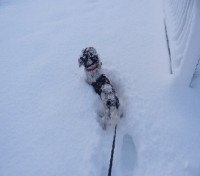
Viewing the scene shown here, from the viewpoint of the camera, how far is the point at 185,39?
3383 millimetres

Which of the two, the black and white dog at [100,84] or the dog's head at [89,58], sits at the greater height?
the dog's head at [89,58]

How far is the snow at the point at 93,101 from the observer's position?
2.91 metres

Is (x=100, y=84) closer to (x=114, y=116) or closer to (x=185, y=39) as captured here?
(x=114, y=116)

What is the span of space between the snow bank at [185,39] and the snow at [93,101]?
0.02 meters

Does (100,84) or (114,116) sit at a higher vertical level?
(100,84)

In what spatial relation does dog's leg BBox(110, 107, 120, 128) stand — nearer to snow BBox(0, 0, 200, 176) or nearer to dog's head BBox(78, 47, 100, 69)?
snow BBox(0, 0, 200, 176)

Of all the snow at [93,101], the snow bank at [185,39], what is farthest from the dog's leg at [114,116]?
the snow bank at [185,39]

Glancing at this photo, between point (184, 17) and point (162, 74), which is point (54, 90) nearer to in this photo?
point (162, 74)

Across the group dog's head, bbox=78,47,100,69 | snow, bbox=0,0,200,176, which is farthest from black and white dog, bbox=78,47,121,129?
snow, bbox=0,0,200,176

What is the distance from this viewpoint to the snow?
2.91 meters

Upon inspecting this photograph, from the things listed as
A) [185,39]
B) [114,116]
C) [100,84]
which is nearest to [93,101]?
[100,84]

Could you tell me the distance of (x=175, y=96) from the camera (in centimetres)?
334

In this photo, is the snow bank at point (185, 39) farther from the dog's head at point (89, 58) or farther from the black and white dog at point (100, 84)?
the dog's head at point (89, 58)

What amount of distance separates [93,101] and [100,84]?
0.28 meters
